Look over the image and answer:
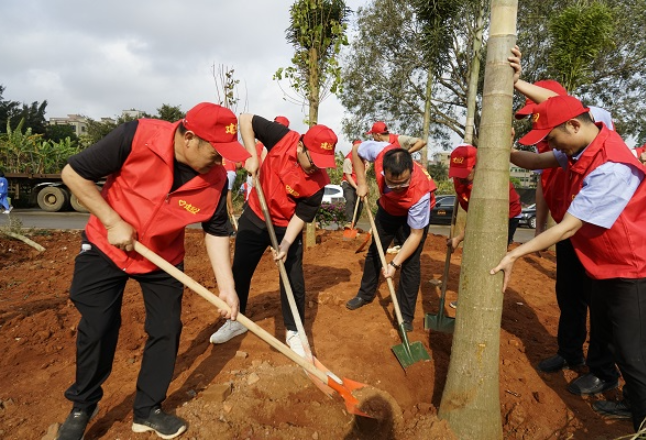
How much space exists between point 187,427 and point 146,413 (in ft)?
0.82

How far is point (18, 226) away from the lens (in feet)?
25.8

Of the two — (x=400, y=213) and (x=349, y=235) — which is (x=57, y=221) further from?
(x=400, y=213)

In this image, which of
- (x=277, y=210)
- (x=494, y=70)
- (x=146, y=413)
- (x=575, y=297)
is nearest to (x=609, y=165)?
(x=494, y=70)

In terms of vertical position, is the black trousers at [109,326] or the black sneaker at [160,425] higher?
the black trousers at [109,326]

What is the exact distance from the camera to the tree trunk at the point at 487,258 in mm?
2289

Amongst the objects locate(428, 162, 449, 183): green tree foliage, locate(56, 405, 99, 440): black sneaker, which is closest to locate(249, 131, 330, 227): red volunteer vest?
locate(56, 405, 99, 440): black sneaker

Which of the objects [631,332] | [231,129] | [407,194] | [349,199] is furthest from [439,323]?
[349,199]

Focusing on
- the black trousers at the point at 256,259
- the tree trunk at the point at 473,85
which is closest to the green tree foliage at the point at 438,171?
the tree trunk at the point at 473,85

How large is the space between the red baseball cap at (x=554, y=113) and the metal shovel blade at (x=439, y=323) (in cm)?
219

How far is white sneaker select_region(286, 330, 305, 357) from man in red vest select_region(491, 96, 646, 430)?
5.55 feet

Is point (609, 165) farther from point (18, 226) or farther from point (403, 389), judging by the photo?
point (18, 226)

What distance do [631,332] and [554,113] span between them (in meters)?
1.28

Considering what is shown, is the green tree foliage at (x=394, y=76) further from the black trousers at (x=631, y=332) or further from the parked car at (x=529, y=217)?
the black trousers at (x=631, y=332)

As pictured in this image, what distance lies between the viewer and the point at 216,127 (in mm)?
2084
